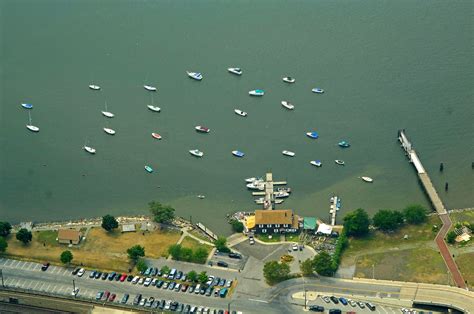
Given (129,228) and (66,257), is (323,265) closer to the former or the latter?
(129,228)

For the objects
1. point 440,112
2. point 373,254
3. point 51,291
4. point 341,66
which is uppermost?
point 341,66

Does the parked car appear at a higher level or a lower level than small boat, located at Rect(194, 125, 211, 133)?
lower

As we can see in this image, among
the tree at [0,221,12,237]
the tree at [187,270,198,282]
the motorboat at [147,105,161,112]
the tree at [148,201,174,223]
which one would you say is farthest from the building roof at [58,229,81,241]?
the motorboat at [147,105,161,112]

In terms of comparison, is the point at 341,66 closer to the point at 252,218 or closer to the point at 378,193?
the point at 378,193

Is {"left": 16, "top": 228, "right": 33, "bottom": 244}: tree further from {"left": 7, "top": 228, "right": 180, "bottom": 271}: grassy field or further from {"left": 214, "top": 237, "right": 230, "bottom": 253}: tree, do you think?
{"left": 214, "top": 237, "right": 230, "bottom": 253}: tree

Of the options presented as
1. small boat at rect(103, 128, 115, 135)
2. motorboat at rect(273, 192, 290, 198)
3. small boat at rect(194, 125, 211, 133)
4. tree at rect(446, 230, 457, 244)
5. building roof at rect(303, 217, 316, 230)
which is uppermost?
small boat at rect(194, 125, 211, 133)

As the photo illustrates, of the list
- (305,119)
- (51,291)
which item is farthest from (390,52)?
(51,291)

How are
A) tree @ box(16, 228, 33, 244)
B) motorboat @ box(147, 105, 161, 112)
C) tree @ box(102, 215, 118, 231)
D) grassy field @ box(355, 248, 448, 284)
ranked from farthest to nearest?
motorboat @ box(147, 105, 161, 112) < tree @ box(102, 215, 118, 231) < tree @ box(16, 228, 33, 244) < grassy field @ box(355, 248, 448, 284)

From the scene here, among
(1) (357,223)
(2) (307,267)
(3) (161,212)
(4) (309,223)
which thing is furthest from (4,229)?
(1) (357,223)
